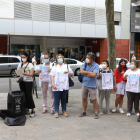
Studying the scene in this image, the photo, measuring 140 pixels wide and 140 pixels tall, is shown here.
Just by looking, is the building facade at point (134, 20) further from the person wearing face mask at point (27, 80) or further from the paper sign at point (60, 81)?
the person wearing face mask at point (27, 80)

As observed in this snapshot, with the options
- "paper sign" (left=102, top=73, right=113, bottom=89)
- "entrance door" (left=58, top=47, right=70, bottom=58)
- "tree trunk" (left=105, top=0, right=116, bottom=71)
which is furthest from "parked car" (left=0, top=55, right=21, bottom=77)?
"paper sign" (left=102, top=73, right=113, bottom=89)

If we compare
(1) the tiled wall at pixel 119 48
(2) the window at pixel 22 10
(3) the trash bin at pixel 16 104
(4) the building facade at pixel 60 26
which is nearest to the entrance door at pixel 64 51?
(4) the building facade at pixel 60 26

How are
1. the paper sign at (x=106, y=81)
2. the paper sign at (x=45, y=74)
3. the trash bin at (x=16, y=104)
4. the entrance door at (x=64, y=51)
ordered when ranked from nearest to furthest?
1. the trash bin at (x=16, y=104)
2. the paper sign at (x=106, y=81)
3. the paper sign at (x=45, y=74)
4. the entrance door at (x=64, y=51)

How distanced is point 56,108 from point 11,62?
40.9 ft

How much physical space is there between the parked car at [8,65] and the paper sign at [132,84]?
1285cm

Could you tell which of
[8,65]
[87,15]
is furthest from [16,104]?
[87,15]

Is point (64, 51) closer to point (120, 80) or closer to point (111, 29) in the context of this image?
point (111, 29)

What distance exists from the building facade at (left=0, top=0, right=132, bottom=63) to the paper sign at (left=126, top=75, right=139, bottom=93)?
18769 mm

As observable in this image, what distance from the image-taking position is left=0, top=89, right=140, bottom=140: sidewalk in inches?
191

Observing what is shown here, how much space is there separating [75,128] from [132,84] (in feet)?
6.87

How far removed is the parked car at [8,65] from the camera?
17769 mm

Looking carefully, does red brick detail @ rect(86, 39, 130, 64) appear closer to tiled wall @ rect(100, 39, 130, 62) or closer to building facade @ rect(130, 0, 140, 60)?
tiled wall @ rect(100, 39, 130, 62)

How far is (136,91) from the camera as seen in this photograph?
6293 millimetres

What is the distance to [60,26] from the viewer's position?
2469cm
